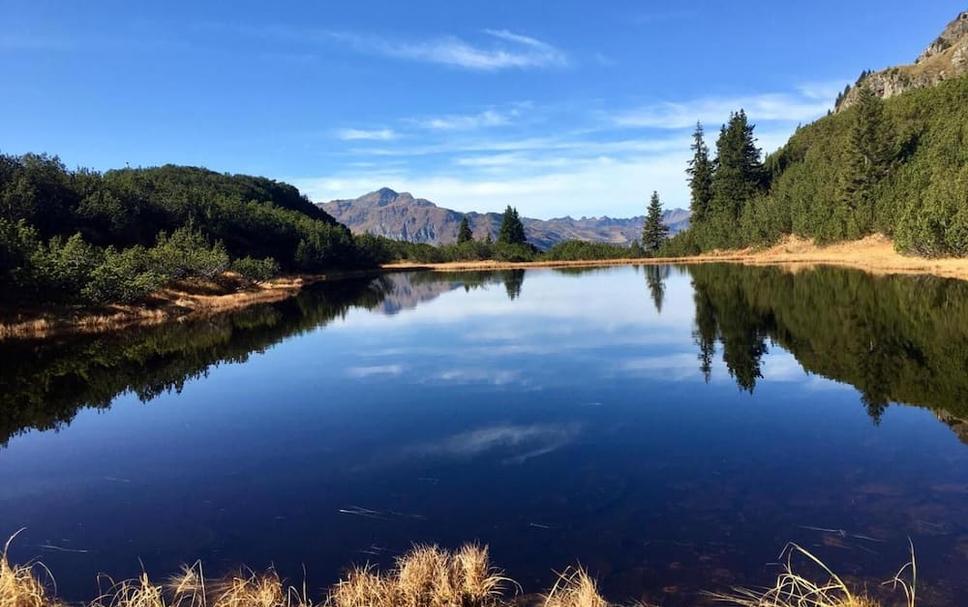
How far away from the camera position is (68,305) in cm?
4156

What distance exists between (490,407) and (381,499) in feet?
23.8

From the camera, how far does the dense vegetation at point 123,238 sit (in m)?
41.5

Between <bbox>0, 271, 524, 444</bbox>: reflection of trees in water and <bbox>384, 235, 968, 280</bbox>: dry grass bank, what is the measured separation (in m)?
51.7

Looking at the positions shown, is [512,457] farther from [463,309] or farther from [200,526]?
[463,309]

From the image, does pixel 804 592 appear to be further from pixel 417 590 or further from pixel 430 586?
pixel 417 590

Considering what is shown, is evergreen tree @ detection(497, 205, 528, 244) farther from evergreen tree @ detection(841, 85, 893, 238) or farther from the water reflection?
the water reflection

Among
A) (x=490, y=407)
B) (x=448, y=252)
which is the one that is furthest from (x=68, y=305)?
(x=448, y=252)

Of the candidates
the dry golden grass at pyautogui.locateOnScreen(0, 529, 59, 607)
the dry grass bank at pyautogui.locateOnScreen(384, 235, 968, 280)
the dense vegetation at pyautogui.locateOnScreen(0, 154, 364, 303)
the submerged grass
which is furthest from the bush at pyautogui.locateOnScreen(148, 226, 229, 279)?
the dry grass bank at pyautogui.locateOnScreen(384, 235, 968, 280)

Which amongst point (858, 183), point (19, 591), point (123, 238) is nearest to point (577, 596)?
point (19, 591)

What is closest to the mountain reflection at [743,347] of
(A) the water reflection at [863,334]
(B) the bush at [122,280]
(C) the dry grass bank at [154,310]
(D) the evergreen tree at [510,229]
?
(A) the water reflection at [863,334]

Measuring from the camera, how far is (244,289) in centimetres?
7188

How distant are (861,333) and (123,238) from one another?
8688 cm

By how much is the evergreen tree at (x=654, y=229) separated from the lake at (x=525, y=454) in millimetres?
104316

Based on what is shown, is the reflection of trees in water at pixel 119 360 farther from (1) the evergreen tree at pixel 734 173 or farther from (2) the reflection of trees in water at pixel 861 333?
(1) the evergreen tree at pixel 734 173
